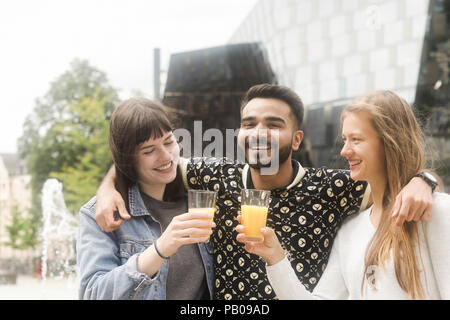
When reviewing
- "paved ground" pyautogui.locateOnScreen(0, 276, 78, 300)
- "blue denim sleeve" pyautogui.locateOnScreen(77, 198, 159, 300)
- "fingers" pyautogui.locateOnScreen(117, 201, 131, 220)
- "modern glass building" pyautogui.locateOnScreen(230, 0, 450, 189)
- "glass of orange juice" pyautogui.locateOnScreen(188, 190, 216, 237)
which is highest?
"modern glass building" pyautogui.locateOnScreen(230, 0, 450, 189)

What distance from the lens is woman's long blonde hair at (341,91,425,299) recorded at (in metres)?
1.59

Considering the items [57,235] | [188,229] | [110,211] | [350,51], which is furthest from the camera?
[57,235]

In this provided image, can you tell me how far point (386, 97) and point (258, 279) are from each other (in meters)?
0.95

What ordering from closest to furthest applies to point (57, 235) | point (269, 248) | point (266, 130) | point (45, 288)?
point (269, 248), point (266, 130), point (45, 288), point (57, 235)

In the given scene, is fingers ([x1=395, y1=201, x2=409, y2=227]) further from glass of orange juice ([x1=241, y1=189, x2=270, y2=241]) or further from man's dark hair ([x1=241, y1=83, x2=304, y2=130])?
man's dark hair ([x1=241, y1=83, x2=304, y2=130])

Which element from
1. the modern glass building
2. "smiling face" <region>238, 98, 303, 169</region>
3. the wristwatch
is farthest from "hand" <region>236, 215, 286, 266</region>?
the modern glass building

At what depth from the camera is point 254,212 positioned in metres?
1.55

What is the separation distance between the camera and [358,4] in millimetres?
3328

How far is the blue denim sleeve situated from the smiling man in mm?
65

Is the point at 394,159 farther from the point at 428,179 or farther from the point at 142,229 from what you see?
the point at 142,229

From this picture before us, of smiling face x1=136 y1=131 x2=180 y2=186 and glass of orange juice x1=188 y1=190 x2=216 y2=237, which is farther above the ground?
smiling face x1=136 y1=131 x2=180 y2=186

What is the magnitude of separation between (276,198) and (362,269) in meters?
0.47

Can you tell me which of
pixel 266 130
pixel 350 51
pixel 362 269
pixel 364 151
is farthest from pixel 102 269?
pixel 350 51

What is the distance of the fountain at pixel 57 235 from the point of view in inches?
177
